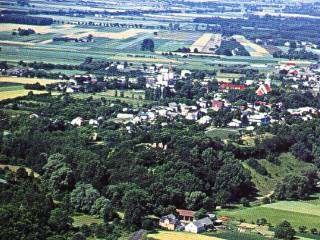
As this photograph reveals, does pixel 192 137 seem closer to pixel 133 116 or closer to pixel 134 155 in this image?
pixel 134 155

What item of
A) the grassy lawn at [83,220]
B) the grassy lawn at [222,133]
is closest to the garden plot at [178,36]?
the grassy lawn at [222,133]

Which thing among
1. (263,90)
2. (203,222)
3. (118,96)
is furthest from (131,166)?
(263,90)

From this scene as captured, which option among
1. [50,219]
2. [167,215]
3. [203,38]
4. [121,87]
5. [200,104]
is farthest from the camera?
[203,38]

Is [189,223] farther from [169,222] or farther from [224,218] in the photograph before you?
[224,218]

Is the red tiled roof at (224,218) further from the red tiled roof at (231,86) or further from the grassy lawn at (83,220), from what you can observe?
the red tiled roof at (231,86)

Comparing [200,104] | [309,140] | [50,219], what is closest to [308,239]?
[50,219]

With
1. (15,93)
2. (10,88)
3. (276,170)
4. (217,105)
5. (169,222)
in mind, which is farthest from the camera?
(10,88)
